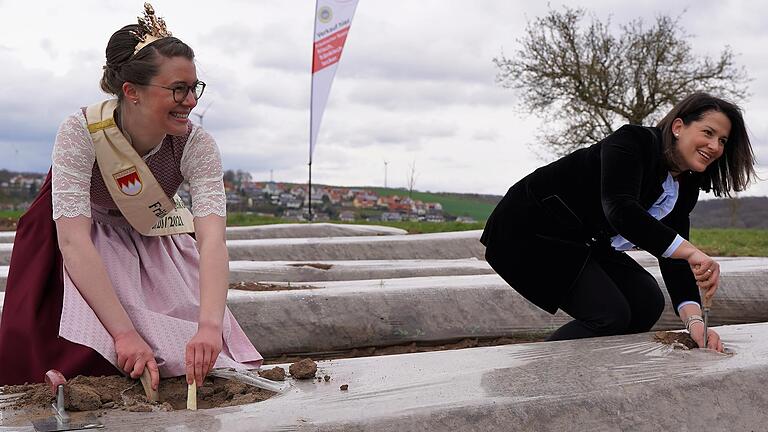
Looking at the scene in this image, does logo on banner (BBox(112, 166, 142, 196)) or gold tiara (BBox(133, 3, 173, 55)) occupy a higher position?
gold tiara (BBox(133, 3, 173, 55))

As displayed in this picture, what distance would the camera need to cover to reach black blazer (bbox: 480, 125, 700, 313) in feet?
10.3

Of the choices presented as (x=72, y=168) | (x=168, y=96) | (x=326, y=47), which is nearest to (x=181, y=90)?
(x=168, y=96)

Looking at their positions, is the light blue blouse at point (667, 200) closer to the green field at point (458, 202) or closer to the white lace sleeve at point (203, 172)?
the white lace sleeve at point (203, 172)

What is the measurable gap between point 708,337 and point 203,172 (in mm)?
1736

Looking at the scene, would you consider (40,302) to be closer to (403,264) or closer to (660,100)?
(403,264)

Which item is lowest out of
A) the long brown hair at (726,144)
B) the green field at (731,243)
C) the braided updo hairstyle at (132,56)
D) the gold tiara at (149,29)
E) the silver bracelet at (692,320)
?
the green field at (731,243)

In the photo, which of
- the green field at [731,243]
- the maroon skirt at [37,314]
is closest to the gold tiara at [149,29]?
the maroon skirt at [37,314]

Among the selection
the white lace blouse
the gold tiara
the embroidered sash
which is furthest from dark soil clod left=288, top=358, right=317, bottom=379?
the gold tiara

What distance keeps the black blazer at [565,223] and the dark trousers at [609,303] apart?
0.05m

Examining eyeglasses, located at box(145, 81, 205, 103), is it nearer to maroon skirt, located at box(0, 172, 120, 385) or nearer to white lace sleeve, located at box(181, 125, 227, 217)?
white lace sleeve, located at box(181, 125, 227, 217)

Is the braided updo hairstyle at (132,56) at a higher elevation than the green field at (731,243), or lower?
higher

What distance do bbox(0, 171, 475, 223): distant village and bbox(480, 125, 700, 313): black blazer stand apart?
31.1 ft

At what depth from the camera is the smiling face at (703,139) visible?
293 cm

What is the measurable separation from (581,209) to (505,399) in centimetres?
121
